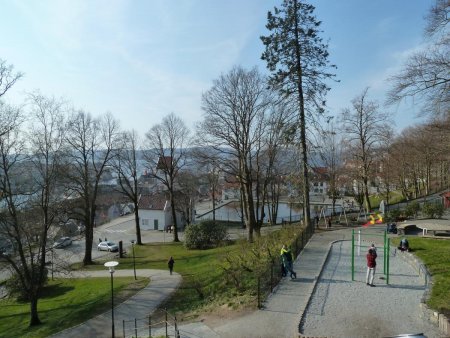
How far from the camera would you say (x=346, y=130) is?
4341 cm

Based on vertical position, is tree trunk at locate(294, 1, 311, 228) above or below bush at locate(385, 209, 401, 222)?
above

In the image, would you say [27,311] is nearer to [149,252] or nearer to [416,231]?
[149,252]

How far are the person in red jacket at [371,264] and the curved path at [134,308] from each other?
10.3 meters

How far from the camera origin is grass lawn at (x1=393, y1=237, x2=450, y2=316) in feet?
42.0

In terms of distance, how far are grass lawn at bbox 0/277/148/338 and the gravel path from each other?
12.2m

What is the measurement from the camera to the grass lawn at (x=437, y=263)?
1281 cm

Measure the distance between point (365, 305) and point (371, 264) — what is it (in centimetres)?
223

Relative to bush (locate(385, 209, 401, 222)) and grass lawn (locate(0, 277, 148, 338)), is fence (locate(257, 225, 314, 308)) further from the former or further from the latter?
bush (locate(385, 209, 401, 222))

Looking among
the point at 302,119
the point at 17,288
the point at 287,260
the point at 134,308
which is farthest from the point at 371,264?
the point at 17,288

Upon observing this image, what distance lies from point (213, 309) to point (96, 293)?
13032mm

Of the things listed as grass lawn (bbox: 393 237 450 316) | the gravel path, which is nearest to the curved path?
the gravel path

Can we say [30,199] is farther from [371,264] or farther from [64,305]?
[371,264]

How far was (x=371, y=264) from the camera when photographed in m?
15.3

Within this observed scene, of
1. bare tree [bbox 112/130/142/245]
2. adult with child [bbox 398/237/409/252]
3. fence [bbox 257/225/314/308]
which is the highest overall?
bare tree [bbox 112/130/142/245]
